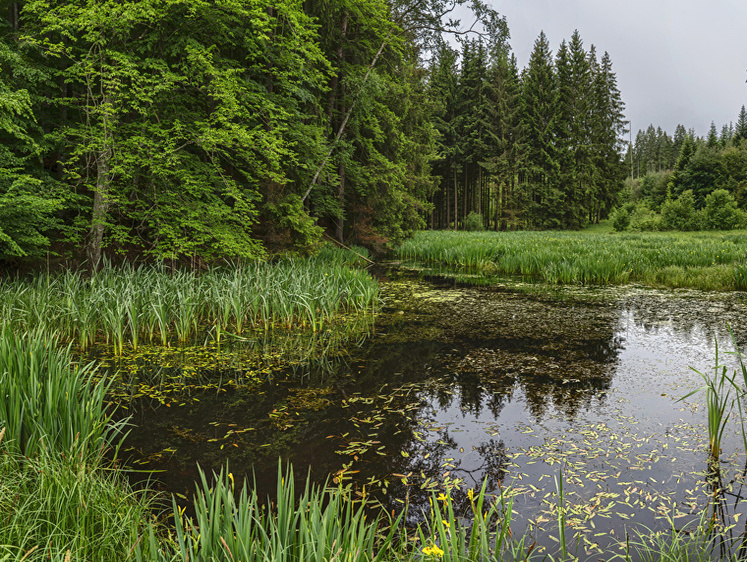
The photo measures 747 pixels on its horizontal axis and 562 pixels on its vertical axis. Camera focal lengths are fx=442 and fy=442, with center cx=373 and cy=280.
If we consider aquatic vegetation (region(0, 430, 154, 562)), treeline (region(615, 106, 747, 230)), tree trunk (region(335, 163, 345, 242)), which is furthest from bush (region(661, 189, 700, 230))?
aquatic vegetation (region(0, 430, 154, 562))

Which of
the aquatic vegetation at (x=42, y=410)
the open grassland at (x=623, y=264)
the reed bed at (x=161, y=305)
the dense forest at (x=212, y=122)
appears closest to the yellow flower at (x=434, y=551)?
the aquatic vegetation at (x=42, y=410)

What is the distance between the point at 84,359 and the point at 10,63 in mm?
5316

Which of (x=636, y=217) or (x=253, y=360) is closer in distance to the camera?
(x=253, y=360)

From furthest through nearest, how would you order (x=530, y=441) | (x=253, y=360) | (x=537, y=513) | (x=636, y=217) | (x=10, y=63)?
(x=636, y=217), (x=10, y=63), (x=253, y=360), (x=530, y=441), (x=537, y=513)

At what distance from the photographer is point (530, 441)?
12.4 feet

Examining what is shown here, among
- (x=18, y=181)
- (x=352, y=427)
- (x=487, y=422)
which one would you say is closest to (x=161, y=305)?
(x=18, y=181)

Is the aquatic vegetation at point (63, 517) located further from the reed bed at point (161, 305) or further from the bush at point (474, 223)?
the bush at point (474, 223)

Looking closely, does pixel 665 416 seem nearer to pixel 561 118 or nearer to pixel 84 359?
pixel 84 359

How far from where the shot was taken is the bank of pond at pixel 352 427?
205 centimetres

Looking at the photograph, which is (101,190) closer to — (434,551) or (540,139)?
(434,551)

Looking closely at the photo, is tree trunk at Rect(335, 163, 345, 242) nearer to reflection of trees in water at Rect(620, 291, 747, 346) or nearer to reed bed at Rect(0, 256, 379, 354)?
reed bed at Rect(0, 256, 379, 354)

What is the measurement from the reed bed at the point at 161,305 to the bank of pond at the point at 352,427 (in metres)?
0.05

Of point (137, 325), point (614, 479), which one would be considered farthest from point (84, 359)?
point (614, 479)

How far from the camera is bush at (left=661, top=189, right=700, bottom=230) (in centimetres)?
3085
